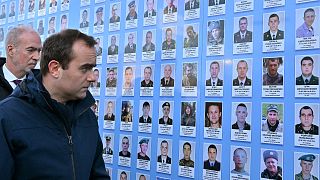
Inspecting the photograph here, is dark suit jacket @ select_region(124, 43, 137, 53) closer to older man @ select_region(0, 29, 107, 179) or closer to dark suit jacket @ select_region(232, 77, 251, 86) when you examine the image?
dark suit jacket @ select_region(232, 77, 251, 86)

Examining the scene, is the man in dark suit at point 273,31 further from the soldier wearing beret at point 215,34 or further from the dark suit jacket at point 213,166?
the dark suit jacket at point 213,166

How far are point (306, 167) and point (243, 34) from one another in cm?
A: 66

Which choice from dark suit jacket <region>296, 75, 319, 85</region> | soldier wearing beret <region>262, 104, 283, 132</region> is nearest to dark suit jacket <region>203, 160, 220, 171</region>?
soldier wearing beret <region>262, 104, 283, 132</region>

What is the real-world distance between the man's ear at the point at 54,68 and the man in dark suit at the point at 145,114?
91cm

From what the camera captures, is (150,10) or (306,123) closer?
(306,123)

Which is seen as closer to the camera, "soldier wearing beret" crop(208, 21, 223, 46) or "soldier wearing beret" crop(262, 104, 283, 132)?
"soldier wearing beret" crop(262, 104, 283, 132)

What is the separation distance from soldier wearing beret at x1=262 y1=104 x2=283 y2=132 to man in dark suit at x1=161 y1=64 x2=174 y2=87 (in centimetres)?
58

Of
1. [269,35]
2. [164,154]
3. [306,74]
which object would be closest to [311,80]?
[306,74]

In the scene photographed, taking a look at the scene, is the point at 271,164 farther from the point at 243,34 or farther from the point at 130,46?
the point at 130,46

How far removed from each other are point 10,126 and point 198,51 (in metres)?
1.08

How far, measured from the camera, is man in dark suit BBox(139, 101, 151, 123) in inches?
89.4

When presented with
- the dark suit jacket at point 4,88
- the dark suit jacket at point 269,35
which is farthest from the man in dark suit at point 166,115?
the dark suit jacket at point 4,88

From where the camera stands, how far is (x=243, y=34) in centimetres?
189

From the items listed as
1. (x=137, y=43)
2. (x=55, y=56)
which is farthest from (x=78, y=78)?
(x=137, y=43)
